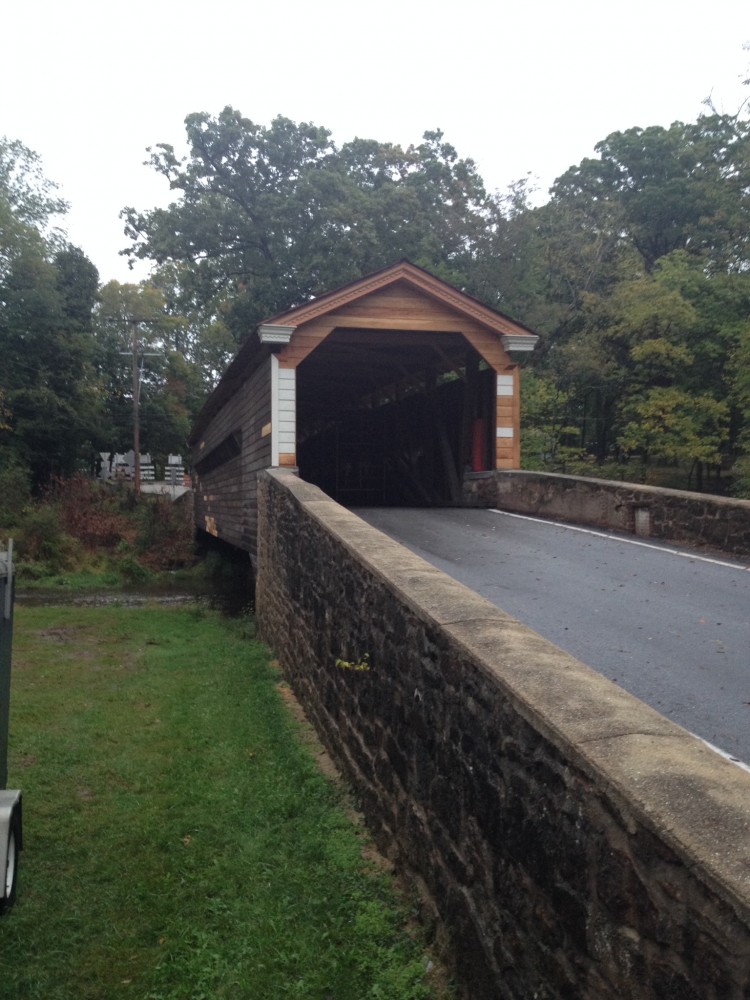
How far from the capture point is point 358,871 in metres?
4.70

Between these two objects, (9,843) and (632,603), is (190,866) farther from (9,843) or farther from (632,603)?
(632,603)

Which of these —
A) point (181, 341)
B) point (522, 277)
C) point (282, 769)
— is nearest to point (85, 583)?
point (282, 769)

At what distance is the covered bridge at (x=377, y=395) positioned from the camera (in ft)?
46.3

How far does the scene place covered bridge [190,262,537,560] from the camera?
46.3ft

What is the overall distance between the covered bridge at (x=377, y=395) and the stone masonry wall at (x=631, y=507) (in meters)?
1.24

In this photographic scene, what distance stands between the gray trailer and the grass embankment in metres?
0.32

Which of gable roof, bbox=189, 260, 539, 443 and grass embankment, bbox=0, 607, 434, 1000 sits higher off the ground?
gable roof, bbox=189, 260, 539, 443

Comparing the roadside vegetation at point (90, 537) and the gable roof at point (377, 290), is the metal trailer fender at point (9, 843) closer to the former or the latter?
the gable roof at point (377, 290)

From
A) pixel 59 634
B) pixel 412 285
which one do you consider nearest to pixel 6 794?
pixel 59 634

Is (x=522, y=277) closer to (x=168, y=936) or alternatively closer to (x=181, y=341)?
(x=168, y=936)

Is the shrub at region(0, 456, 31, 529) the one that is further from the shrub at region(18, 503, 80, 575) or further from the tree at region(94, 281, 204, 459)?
the tree at region(94, 281, 204, 459)

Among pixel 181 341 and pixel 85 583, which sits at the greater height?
pixel 181 341

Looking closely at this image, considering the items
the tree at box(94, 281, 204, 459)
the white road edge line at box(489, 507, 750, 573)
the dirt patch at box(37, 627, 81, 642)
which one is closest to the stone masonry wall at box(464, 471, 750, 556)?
the white road edge line at box(489, 507, 750, 573)

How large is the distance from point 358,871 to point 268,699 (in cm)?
384
